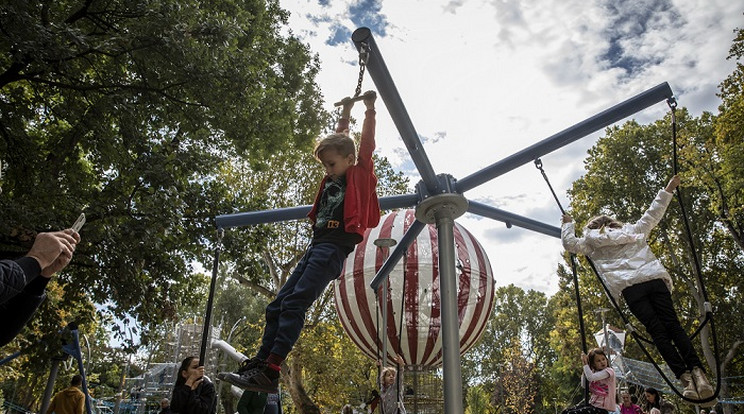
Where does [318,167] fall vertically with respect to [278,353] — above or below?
above

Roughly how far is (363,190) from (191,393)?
10.8 ft

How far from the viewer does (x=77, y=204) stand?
24.2ft

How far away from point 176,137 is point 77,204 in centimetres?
310

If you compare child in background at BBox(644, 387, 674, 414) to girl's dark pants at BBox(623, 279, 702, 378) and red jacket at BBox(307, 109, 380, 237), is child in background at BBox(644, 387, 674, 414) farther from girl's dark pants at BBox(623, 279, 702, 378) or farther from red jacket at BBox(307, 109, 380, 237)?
red jacket at BBox(307, 109, 380, 237)

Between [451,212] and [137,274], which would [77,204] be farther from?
[451,212]

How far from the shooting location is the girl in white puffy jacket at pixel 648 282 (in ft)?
12.8

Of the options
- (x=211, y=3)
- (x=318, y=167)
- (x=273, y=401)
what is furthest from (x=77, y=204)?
(x=318, y=167)

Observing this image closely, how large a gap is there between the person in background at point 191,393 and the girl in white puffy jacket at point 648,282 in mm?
4080

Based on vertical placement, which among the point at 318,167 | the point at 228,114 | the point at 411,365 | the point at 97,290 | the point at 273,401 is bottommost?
the point at 273,401

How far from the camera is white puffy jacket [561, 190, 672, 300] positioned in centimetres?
A: 416

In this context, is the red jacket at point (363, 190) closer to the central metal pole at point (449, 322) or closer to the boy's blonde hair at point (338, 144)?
the boy's blonde hair at point (338, 144)

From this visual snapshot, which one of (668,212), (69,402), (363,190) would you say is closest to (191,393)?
(363,190)

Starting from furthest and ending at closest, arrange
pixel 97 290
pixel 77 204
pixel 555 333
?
1. pixel 555 333
2. pixel 97 290
3. pixel 77 204

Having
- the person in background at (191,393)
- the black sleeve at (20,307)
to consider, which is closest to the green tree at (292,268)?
the person in background at (191,393)
